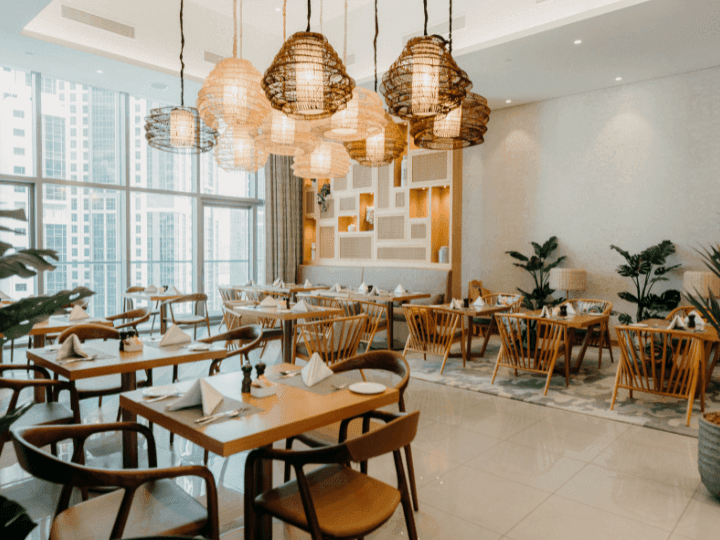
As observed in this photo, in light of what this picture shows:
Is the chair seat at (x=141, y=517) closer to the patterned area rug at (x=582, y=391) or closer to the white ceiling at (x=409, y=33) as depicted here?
the patterned area rug at (x=582, y=391)

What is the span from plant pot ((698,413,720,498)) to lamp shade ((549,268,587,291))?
4500mm

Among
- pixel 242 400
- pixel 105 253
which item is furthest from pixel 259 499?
pixel 105 253

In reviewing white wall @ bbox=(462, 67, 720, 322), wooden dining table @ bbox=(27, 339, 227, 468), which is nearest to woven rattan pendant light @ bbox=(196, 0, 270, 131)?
wooden dining table @ bbox=(27, 339, 227, 468)

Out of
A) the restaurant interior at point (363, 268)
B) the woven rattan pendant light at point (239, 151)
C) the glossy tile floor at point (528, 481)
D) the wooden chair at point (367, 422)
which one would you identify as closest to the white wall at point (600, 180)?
the restaurant interior at point (363, 268)

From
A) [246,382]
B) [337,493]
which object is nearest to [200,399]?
[246,382]

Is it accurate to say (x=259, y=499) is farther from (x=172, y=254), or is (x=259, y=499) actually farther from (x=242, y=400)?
(x=172, y=254)

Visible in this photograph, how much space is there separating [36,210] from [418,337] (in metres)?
5.99

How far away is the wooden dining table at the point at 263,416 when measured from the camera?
1686mm

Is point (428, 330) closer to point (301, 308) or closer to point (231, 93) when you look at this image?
point (301, 308)

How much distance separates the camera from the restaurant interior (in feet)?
6.44

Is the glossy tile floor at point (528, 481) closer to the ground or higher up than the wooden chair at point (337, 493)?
closer to the ground

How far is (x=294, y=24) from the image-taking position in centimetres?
759

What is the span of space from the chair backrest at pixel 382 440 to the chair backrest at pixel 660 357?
3.12 metres

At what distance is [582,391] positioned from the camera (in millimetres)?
4895
